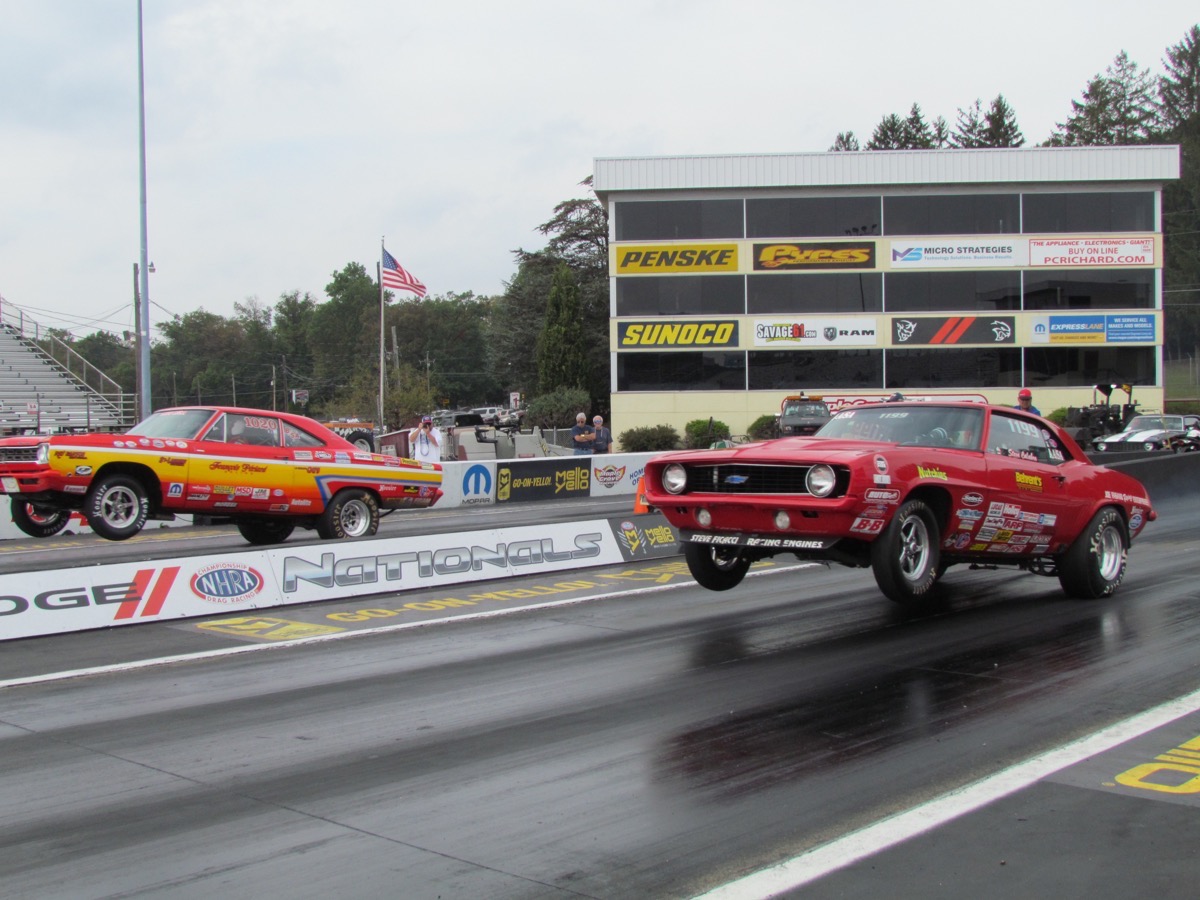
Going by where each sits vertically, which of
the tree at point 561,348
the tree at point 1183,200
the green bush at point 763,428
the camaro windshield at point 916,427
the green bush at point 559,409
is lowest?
the camaro windshield at point 916,427

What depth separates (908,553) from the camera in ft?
26.8

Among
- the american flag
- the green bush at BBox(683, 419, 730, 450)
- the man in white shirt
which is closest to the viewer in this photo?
the man in white shirt

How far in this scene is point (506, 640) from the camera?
860 centimetres

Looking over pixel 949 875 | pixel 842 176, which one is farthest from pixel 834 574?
pixel 842 176

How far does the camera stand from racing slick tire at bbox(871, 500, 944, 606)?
311 inches

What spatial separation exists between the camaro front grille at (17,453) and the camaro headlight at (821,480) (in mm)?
9743

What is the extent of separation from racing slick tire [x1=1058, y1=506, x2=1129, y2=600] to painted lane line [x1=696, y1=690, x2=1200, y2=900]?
3.84 m

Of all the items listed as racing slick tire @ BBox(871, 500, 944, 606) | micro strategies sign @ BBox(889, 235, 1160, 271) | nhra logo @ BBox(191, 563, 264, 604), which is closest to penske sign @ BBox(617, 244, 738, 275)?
micro strategies sign @ BBox(889, 235, 1160, 271)

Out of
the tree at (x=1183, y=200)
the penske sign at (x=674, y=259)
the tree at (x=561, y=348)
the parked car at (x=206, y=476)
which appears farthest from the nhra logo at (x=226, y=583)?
the tree at (x=1183, y=200)

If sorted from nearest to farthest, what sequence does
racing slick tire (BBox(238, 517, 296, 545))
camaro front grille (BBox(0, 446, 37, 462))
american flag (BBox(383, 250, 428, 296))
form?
camaro front grille (BBox(0, 446, 37, 462)) < racing slick tire (BBox(238, 517, 296, 545)) < american flag (BBox(383, 250, 428, 296))

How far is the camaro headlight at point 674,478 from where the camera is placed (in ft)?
28.2

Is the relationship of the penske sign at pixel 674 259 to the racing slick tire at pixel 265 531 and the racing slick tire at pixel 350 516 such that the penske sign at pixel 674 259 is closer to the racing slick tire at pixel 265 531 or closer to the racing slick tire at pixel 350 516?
the racing slick tire at pixel 350 516

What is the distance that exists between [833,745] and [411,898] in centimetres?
250

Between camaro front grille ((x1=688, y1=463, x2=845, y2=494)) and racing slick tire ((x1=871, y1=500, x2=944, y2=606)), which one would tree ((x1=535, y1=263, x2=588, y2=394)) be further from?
racing slick tire ((x1=871, y1=500, x2=944, y2=606))
